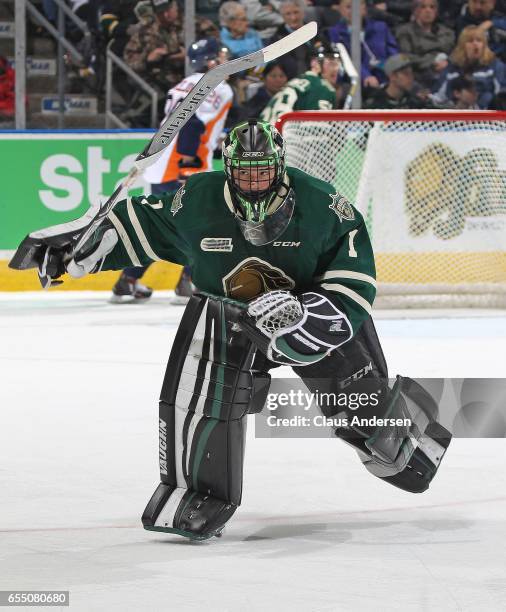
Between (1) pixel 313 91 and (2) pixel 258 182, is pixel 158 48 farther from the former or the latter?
(2) pixel 258 182

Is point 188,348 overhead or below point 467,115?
overhead

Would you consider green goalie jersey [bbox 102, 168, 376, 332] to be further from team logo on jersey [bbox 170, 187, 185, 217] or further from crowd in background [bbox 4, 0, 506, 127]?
crowd in background [bbox 4, 0, 506, 127]

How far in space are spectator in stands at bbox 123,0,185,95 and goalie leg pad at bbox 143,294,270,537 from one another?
238 inches

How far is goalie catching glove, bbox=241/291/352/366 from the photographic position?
285 centimetres

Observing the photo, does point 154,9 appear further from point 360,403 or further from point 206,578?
point 206,578

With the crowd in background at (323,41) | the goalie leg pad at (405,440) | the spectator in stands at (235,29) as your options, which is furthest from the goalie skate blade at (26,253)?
the spectator in stands at (235,29)

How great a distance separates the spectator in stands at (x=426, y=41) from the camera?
9.48 metres

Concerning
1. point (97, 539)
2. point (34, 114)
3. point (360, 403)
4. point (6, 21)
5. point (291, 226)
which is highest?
point (291, 226)

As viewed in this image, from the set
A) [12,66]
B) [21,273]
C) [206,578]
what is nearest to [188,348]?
[206,578]

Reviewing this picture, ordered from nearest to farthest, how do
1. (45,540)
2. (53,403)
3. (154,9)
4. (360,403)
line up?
(45,540) → (360,403) → (53,403) → (154,9)

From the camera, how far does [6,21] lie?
8.48 m

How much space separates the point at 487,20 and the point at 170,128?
21.7ft

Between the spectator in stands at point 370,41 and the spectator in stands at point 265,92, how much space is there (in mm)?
486

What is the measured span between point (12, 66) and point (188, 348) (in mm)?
6003
